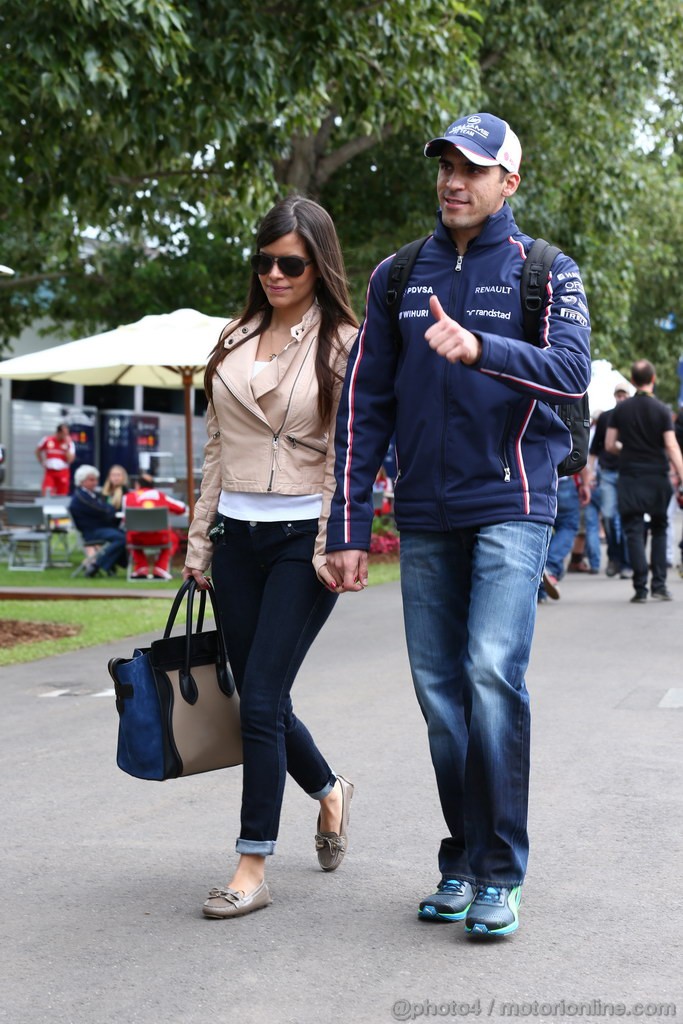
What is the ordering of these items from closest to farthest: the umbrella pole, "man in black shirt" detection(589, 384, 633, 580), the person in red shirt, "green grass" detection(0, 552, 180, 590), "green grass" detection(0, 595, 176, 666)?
"green grass" detection(0, 595, 176, 666)
"man in black shirt" detection(589, 384, 633, 580)
"green grass" detection(0, 552, 180, 590)
the umbrella pole
the person in red shirt

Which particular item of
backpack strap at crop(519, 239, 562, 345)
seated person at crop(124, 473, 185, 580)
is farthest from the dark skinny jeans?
seated person at crop(124, 473, 185, 580)

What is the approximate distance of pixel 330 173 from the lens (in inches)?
851

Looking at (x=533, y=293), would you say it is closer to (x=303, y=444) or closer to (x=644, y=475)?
(x=303, y=444)

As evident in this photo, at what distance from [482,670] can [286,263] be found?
4.17 feet

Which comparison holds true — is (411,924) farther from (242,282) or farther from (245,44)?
(242,282)

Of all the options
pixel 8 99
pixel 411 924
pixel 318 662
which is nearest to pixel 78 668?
pixel 318 662

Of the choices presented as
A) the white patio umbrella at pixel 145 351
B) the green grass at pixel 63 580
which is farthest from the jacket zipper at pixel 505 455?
the green grass at pixel 63 580

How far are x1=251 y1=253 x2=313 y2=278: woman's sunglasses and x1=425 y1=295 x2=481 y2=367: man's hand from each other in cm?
76

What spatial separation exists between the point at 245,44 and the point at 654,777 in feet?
21.9

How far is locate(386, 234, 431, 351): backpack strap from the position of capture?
4.08m

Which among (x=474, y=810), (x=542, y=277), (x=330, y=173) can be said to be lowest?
(x=474, y=810)

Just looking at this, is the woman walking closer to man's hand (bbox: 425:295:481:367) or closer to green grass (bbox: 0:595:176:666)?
man's hand (bbox: 425:295:481:367)

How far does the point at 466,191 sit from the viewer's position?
3.97 m

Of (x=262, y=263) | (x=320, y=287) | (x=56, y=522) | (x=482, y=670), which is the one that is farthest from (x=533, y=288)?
(x=56, y=522)
